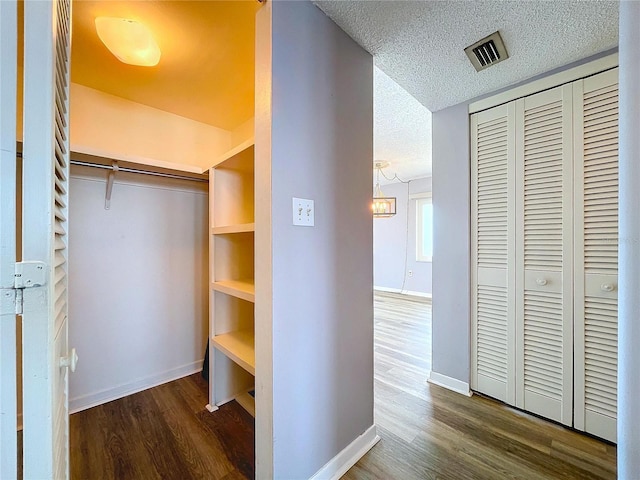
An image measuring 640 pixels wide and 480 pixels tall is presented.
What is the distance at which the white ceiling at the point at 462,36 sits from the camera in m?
1.20

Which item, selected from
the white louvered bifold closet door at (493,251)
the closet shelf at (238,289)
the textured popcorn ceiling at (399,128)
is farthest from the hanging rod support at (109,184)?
the white louvered bifold closet door at (493,251)

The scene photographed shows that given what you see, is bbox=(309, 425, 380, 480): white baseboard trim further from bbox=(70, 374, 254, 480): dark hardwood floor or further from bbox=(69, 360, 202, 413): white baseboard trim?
bbox=(69, 360, 202, 413): white baseboard trim

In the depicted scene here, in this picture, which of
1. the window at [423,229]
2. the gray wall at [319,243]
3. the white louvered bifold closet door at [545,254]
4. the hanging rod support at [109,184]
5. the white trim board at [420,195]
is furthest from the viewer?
the window at [423,229]

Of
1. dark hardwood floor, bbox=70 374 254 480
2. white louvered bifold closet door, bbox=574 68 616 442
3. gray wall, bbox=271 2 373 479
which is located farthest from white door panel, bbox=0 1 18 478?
white louvered bifold closet door, bbox=574 68 616 442

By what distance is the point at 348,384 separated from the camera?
1.36 metres

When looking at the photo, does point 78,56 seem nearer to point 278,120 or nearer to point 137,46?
point 137,46

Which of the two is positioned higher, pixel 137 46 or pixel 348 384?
pixel 137 46

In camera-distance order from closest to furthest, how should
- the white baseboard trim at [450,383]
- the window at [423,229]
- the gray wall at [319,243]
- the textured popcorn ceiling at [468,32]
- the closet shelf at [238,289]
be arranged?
the gray wall at [319,243] < the textured popcorn ceiling at [468,32] < the closet shelf at [238,289] < the white baseboard trim at [450,383] < the window at [423,229]

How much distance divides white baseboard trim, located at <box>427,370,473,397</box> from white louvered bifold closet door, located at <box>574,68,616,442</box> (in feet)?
1.95

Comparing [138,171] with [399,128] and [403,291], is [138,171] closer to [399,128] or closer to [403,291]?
[399,128]

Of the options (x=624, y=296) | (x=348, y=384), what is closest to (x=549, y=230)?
(x=624, y=296)

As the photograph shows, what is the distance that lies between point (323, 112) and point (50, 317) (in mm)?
1178

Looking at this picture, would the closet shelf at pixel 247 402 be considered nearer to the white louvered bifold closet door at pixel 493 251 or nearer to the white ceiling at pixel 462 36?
the white louvered bifold closet door at pixel 493 251

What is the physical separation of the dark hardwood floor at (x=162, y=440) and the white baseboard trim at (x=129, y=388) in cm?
6
